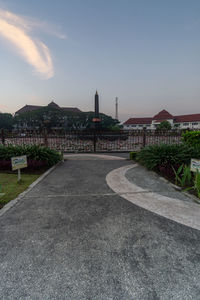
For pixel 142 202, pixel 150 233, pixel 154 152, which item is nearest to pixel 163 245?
pixel 150 233

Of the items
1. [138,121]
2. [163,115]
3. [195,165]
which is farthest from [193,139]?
[138,121]

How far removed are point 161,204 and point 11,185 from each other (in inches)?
158

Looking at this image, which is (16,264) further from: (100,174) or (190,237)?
(100,174)

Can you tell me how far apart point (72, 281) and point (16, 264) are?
688 millimetres

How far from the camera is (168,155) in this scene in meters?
5.52

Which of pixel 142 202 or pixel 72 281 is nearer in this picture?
pixel 72 281

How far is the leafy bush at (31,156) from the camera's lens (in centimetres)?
563

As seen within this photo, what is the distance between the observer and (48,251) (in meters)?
1.75

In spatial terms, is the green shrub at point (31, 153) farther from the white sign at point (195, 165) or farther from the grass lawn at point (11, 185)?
the white sign at point (195, 165)

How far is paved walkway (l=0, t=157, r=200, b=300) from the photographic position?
132 centimetres

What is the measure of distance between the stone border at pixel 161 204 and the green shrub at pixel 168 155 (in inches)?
73.5

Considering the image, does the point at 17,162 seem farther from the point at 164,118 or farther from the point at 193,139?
the point at 164,118

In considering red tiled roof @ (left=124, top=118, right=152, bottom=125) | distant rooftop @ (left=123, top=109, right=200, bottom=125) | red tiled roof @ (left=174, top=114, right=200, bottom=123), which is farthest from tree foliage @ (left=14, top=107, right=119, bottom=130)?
red tiled roof @ (left=174, top=114, right=200, bottom=123)

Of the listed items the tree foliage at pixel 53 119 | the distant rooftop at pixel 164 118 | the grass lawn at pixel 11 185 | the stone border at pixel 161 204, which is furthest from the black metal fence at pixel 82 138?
the distant rooftop at pixel 164 118
